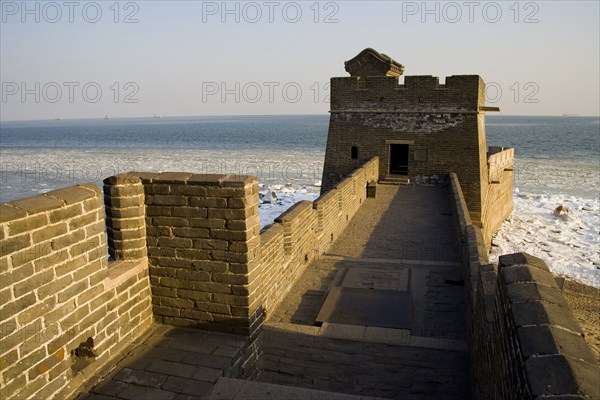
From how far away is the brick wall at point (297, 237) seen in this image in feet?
23.1

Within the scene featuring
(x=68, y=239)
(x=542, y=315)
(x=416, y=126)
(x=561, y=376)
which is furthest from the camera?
(x=416, y=126)

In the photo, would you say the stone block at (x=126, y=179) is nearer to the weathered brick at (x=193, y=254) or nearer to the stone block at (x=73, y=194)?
the stone block at (x=73, y=194)

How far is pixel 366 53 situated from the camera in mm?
19594

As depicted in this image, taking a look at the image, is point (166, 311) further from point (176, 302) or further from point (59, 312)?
point (59, 312)

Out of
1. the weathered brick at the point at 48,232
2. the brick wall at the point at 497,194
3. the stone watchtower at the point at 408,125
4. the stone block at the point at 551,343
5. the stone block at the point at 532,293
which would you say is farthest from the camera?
the brick wall at the point at 497,194

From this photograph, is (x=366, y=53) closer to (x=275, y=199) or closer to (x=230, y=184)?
(x=275, y=199)

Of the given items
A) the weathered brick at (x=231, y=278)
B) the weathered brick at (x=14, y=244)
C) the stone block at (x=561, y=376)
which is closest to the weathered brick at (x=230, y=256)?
the weathered brick at (x=231, y=278)

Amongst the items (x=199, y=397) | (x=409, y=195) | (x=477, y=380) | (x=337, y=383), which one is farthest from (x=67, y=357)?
(x=409, y=195)

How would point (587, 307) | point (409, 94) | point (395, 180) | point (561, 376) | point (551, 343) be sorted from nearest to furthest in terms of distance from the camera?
point (561, 376) → point (551, 343) → point (587, 307) → point (409, 94) → point (395, 180)

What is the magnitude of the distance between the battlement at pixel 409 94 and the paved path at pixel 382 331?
7.65 metres

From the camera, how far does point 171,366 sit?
3.86 m

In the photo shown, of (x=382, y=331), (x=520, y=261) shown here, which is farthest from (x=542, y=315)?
(x=382, y=331)

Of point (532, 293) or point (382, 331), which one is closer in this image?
point (532, 293)

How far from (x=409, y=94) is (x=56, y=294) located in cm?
1680
